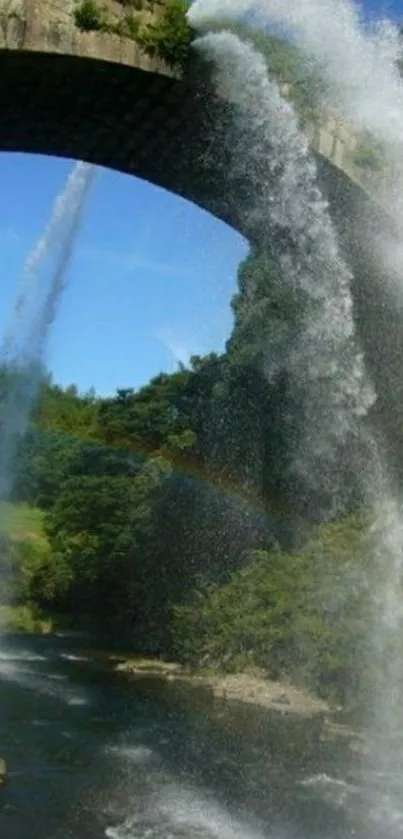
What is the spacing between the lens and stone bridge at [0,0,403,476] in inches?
283

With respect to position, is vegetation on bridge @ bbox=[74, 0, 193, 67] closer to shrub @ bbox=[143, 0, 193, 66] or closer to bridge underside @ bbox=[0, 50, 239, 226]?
shrub @ bbox=[143, 0, 193, 66]

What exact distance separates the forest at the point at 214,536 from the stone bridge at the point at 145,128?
24.3ft

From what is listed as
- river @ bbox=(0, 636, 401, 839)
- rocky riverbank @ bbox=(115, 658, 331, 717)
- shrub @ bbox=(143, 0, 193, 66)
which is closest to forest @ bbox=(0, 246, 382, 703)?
rocky riverbank @ bbox=(115, 658, 331, 717)

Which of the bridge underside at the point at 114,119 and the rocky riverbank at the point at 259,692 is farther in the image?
the rocky riverbank at the point at 259,692

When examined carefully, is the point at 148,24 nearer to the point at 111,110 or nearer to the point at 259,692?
the point at 111,110

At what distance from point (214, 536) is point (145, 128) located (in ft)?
70.7

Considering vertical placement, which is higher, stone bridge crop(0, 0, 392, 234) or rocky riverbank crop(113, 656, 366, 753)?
stone bridge crop(0, 0, 392, 234)

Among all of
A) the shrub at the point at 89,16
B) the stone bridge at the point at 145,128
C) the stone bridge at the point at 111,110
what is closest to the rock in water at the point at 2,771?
the stone bridge at the point at 145,128

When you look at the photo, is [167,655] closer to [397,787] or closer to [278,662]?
[278,662]

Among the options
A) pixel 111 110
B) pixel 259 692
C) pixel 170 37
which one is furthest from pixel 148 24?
pixel 259 692

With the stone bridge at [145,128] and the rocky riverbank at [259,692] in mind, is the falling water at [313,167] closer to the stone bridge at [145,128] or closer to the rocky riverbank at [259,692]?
the stone bridge at [145,128]

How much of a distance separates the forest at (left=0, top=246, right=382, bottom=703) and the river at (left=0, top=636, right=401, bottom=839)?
7.65 feet

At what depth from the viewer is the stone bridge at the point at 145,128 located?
7.19 meters

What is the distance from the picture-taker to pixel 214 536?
29.2 m
